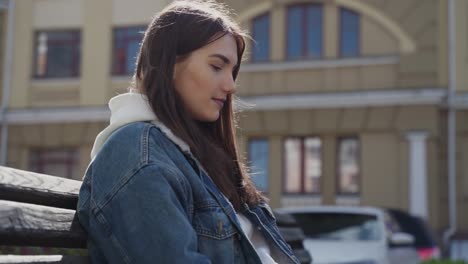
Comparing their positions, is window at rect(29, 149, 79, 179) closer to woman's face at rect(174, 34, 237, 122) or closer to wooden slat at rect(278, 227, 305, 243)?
wooden slat at rect(278, 227, 305, 243)

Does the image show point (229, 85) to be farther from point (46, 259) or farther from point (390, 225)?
point (390, 225)

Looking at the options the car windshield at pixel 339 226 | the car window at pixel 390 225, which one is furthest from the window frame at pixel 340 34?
the car windshield at pixel 339 226

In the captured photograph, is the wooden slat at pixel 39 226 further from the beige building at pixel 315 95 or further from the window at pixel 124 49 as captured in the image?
the window at pixel 124 49

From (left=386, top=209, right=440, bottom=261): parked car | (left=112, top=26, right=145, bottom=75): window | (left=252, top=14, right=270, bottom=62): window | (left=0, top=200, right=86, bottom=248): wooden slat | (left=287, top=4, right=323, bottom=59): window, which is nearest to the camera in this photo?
(left=0, top=200, right=86, bottom=248): wooden slat

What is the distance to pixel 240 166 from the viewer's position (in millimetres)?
2496

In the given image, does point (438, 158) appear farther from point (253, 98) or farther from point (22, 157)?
point (22, 157)

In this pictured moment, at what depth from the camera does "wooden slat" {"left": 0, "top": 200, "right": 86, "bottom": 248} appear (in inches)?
69.7

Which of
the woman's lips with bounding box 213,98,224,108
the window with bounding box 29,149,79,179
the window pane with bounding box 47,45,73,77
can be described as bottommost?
the window with bounding box 29,149,79,179

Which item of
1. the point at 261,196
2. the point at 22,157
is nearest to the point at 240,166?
the point at 261,196

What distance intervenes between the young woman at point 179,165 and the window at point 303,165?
51.7 feet

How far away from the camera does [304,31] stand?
60.3 ft

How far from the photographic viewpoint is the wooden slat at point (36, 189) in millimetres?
1885

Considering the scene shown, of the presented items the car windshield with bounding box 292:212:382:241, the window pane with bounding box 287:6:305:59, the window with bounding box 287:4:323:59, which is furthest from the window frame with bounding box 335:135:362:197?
the car windshield with bounding box 292:212:382:241

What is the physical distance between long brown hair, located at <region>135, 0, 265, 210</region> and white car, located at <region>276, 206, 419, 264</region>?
261 inches
